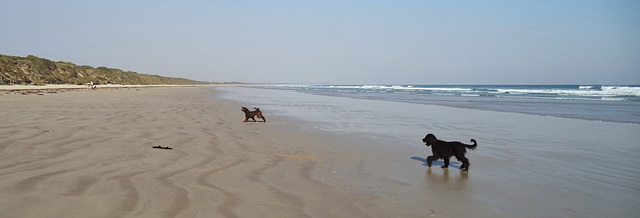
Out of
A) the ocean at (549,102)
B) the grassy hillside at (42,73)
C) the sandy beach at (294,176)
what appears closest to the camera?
the sandy beach at (294,176)

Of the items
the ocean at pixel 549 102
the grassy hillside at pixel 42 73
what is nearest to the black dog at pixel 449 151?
the ocean at pixel 549 102

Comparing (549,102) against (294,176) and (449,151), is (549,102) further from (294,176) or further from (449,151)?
(294,176)

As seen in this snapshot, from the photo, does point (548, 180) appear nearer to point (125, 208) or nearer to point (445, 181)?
point (445, 181)

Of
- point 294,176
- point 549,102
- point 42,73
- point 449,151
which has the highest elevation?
point 42,73

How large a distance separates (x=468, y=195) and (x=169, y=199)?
2980mm

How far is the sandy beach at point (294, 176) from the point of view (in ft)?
11.4

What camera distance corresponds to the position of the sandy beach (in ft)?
11.4

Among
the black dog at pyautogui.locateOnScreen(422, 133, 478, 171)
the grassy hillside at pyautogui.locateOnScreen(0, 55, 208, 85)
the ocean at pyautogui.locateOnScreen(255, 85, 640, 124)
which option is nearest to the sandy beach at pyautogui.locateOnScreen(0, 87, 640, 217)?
the black dog at pyautogui.locateOnScreen(422, 133, 478, 171)

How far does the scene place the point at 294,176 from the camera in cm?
471

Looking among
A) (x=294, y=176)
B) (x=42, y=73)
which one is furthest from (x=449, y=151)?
(x=42, y=73)

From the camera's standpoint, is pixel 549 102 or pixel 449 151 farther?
pixel 549 102

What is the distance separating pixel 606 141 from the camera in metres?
8.22

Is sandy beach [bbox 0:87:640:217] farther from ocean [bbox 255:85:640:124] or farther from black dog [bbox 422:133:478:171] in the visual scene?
ocean [bbox 255:85:640:124]

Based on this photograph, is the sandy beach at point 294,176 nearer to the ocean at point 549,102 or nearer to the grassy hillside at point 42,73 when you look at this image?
the ocean at point 549,102
